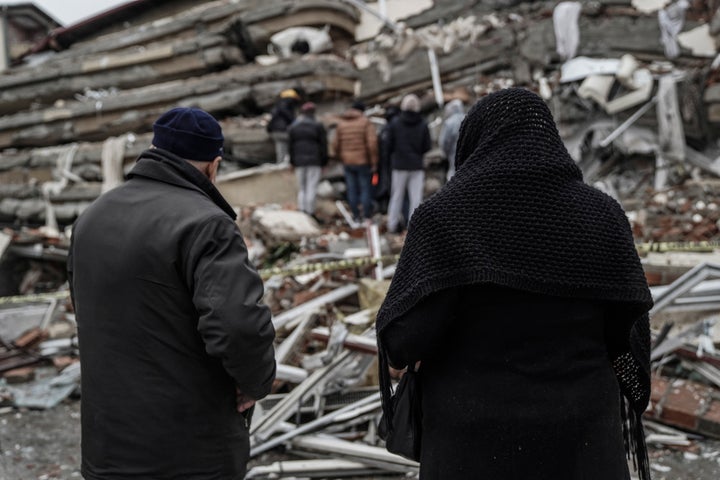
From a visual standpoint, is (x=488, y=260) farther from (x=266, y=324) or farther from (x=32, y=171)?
(x=32, y=171)

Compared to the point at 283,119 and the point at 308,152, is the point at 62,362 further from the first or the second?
the point at 283,119

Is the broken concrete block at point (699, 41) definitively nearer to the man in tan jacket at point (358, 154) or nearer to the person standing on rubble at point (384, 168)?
the person standing on rubble at point (384, 168)

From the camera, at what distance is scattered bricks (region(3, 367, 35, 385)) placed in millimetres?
5715

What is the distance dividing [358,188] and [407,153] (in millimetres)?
1713

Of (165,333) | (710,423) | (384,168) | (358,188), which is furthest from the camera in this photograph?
(358,188)

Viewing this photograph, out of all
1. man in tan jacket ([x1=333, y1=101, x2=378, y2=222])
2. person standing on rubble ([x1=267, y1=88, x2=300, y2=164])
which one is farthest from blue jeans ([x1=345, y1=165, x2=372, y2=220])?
person standing on rubble ([x1=267, y1=88, x2=300, y2=164])

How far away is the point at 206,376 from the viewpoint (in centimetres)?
213

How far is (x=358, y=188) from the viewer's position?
1014cm

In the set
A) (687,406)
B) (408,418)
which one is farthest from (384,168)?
(408,418)

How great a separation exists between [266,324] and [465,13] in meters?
12.7

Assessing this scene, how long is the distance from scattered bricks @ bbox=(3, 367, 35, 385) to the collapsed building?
17 millimetres

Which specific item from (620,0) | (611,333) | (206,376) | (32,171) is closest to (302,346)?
(206,376)

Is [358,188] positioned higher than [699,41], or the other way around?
[699,41]

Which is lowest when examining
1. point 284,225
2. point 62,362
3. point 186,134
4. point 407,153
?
point 62,362
